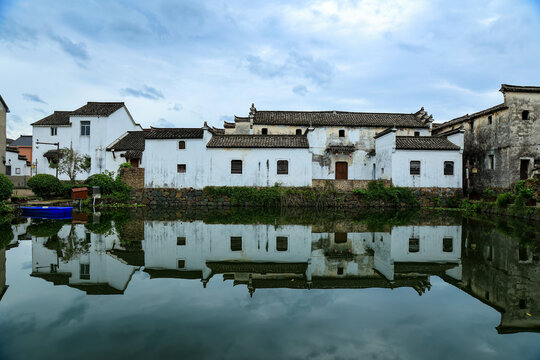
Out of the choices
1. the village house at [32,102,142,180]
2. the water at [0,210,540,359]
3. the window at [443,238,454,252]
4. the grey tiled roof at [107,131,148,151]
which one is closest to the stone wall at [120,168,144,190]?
the grey tiled roof at [107,131,148,151]

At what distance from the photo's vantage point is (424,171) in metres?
21.8

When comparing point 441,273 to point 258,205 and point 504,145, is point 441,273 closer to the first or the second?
point 258,205

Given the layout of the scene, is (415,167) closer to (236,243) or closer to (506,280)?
(236,243)

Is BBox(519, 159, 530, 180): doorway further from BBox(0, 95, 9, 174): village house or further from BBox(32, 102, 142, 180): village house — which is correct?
BBox(0, 95, 9, 174): village house

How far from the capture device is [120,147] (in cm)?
2856

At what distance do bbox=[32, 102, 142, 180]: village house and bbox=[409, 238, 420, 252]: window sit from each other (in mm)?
A: 26100

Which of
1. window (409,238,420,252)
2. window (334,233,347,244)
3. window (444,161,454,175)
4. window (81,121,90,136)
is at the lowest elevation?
window (409,238,420,252)

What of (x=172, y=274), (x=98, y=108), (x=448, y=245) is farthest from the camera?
(x=98, y=108)

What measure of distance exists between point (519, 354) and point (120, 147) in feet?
98.6

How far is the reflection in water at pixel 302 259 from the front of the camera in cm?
547

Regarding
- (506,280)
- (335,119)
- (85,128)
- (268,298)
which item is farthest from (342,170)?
(85,128)

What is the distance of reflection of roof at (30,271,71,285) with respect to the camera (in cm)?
552

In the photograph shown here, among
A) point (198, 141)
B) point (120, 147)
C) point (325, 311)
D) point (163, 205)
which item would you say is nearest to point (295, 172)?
point (198, 141)

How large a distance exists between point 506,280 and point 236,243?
597cm
